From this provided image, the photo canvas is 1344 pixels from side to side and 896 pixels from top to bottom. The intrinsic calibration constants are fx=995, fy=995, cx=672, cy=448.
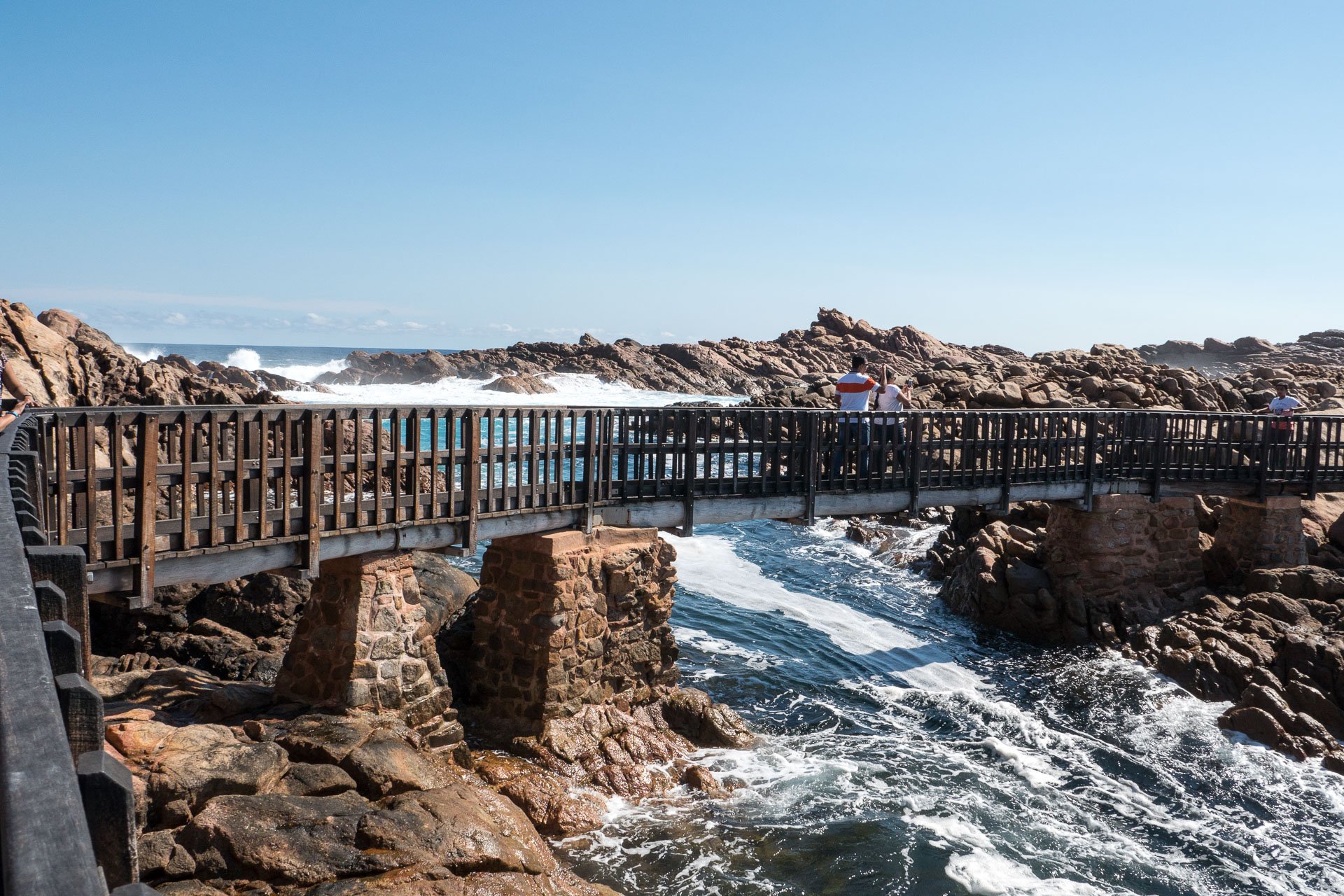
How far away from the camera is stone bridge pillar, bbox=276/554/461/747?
9.90 meters

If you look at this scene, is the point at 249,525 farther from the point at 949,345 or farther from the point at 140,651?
the point at 949,345

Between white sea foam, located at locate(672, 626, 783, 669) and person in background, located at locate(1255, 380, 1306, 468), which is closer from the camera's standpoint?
white sea foam, located at locate(672, 626, 783, 669)

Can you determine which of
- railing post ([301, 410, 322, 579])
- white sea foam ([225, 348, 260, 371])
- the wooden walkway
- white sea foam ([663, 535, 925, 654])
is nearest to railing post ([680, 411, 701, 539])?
the wooden walkway

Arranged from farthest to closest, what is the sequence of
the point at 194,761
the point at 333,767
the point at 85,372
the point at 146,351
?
the point at 146,351 → the point at 85,372 → the point at 333,767 → the point at 194,761

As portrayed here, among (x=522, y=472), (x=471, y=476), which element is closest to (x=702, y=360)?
(x=522, y=472)

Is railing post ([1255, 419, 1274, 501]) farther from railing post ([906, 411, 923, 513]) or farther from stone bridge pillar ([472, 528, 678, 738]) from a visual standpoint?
stone bridge pillar ([472, 528, 678, 738])

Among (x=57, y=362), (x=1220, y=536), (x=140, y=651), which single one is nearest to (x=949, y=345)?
(x=1220, y=536)

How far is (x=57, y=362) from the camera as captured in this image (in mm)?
21250

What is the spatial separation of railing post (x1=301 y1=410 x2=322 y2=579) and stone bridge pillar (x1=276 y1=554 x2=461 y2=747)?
60 cm

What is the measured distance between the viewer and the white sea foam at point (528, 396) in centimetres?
7044

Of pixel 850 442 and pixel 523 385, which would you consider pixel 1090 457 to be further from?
pixel 523 385

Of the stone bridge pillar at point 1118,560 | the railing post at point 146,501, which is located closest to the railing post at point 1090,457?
the stone bridge pillar at point 1118,560

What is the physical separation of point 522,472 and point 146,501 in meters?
5.13

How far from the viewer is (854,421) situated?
15.1 metres
